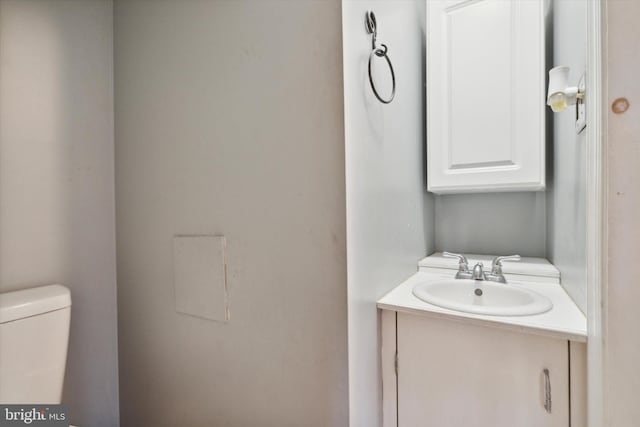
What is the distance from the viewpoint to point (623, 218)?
46 centimetres

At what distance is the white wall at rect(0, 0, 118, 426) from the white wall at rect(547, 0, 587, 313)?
1.57 meters

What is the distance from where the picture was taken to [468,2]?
1.22m

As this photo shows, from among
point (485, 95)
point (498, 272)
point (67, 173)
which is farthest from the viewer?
point (485, 95)

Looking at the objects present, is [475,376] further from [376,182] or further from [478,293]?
[376,182]

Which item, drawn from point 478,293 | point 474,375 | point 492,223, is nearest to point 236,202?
point 474,375

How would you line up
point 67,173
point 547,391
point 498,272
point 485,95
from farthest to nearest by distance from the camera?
1. point 485,95
2. point 498,272
3. point 67,173
4. point 547,391

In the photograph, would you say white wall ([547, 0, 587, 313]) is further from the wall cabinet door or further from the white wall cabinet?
the white wall cabinet

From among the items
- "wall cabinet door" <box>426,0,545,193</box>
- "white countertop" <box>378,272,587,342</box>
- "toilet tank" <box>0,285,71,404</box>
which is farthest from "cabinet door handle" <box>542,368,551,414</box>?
"toilet tank" <box>0,285,71,404</box>

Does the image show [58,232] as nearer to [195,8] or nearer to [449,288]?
[195,8]

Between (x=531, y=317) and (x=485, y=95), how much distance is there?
0.95 meters

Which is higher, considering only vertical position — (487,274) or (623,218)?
(623,218)

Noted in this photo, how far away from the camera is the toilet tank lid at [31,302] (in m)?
0.74

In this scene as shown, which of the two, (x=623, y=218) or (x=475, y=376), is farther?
(x=475, y=376)

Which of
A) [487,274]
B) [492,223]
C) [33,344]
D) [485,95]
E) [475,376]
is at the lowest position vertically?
[475,376]
